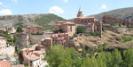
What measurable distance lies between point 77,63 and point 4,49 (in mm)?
16705

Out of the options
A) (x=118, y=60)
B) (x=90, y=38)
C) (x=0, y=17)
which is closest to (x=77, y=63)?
(x=118, y=60)

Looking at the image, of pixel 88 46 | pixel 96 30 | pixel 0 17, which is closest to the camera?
pixel 88 46

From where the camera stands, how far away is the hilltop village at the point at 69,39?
4449cm

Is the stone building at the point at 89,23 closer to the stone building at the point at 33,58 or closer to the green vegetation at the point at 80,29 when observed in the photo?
the green vegetation at the point at 80,29

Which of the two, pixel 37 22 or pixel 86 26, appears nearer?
pixel 86 26

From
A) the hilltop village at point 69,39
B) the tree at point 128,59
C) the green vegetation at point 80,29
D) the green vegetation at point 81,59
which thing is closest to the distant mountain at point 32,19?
the hilltop village at point 69,39

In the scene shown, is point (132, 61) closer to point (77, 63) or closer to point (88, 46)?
point (77, 63)

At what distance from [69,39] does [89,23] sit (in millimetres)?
7444

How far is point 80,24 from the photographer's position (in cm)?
6100

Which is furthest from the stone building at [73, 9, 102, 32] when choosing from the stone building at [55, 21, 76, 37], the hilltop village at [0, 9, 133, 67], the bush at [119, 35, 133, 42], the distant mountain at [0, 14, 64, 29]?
the distant mountain at [0, 14, 64, 29]

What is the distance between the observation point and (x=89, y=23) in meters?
58.1

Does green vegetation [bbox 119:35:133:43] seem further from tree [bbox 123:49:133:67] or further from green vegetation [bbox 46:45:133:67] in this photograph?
tree [bbox 123:49:133:67]

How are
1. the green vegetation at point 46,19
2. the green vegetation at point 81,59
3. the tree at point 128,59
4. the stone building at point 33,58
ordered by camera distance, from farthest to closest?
the green vegetation at point 46,19 < the stone building at point 33,58 < the tree at point 128,59 < the green vegetation at point 81,59

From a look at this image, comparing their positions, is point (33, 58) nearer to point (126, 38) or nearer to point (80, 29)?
point (126, 38)
